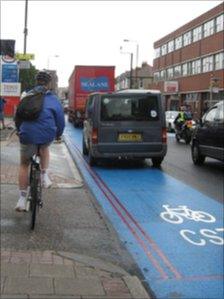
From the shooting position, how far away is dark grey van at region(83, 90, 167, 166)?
1598cm

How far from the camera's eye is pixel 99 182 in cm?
1340

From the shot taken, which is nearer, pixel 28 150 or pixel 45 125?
pixel 45 125

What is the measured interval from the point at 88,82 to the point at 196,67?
2895cm

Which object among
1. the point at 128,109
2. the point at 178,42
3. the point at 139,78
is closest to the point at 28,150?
the point at 128,109

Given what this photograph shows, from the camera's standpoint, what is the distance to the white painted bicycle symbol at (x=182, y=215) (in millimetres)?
9281

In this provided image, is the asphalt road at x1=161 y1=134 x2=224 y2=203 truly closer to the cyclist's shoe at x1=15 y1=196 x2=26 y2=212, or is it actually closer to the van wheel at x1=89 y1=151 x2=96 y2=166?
the van wheel at x1=89 y1=151 x2=96 y2=166

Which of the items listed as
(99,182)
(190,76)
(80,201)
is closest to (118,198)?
(80,201)

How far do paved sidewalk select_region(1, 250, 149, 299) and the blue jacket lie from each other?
4.53 ft

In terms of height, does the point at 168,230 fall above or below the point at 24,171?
below

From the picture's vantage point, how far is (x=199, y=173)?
50.9 feet

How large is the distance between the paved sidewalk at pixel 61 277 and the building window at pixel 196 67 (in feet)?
192

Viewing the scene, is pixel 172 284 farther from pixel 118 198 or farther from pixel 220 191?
pixel 220 191

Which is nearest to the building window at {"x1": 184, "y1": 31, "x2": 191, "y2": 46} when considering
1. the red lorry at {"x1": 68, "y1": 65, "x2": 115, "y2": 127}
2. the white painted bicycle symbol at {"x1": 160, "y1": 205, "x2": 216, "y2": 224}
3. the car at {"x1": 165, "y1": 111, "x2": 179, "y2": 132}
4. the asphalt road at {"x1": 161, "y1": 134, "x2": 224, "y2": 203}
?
the car at {"x1": 165, "y1": 111, "x2": 179, "y2": 132}

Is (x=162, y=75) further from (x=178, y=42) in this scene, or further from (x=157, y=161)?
(x=157, y=161)
